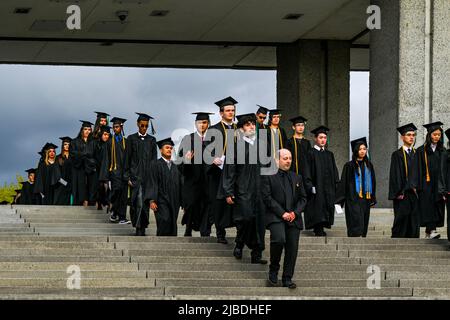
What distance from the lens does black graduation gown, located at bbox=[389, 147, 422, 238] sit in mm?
19203

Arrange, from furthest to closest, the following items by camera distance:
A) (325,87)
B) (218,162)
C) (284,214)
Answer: (325,87)
(218,162)
(284,214)

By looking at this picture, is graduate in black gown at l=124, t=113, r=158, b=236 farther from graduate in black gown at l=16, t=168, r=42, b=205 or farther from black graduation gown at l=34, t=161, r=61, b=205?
graduate in black gown at l=16, t=168, r=42, b=205

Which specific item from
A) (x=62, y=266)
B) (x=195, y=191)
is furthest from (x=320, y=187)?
(x=62, y=266)

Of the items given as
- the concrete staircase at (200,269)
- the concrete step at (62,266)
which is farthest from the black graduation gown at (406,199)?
the concrete step at (62,266)

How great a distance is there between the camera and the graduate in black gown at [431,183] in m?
19.2

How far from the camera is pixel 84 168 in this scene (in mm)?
23812

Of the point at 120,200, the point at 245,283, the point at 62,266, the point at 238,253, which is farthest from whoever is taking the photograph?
the point at 120,200

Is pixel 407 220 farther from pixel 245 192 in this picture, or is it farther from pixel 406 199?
pixel 245 192

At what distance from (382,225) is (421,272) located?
13.3 ft

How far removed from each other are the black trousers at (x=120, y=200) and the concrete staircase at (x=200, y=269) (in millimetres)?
3572

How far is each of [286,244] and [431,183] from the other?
474cm

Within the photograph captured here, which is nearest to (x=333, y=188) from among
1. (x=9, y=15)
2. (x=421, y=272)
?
(x=421, y=272)

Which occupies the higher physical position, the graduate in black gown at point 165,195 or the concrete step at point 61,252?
the graduate in black gown at point 165,195

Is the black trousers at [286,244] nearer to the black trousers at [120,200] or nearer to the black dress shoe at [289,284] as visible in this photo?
the black dress shoe at [289,284]
